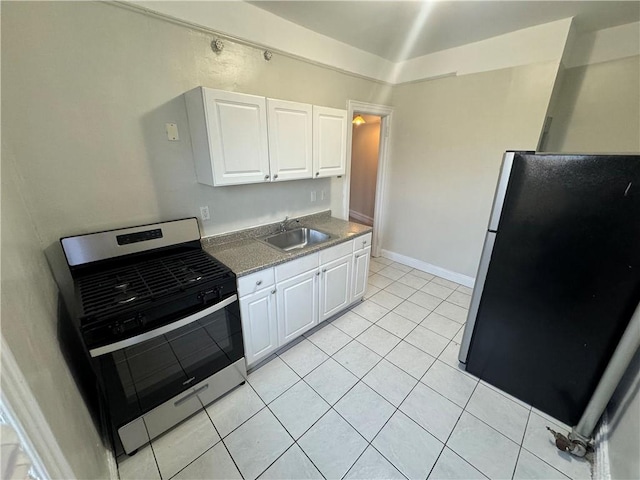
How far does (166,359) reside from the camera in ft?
4.62

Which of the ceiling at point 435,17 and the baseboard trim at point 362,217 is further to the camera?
the baseboard trim at point 362,217

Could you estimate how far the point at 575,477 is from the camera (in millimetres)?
1344

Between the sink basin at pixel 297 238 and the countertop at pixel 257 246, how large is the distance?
53mm

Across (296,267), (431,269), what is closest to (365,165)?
(431,269)

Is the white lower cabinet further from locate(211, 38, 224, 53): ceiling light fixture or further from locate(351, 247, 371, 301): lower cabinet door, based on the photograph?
locate(211, 38, 224, 53): ceiling light fixture

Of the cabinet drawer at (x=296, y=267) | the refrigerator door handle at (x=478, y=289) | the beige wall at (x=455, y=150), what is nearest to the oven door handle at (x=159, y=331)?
the cabinet drawer at (x=296, y=267)

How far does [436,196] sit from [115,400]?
3.45 meters

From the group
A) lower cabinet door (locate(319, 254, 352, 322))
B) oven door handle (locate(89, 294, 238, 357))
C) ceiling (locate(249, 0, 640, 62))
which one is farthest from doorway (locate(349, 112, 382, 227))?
oven door handle (locate(89, 294, 238, 357))

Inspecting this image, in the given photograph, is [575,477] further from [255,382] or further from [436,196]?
[436,196]

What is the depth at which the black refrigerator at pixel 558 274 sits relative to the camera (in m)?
1.25

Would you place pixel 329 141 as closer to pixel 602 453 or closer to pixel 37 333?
pixel 37 333

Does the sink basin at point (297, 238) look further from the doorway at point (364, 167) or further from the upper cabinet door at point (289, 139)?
the doorway at point (364, 167)

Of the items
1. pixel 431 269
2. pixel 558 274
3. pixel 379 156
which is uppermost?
pixel 379 156

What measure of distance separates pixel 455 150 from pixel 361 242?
65.4 inches
